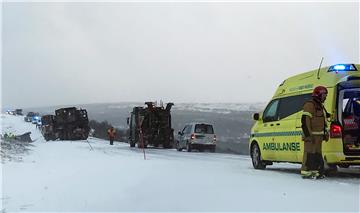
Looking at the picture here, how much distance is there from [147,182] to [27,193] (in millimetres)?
2146

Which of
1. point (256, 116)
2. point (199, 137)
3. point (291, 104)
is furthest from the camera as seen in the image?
point (199, 137)

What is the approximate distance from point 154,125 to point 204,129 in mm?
5132

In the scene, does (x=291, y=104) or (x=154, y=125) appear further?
(x=154, y=125)

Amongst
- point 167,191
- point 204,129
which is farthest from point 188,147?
point 167,191

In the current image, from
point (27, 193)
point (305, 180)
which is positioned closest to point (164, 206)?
point (27, 193)

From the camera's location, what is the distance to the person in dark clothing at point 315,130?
11.2 m

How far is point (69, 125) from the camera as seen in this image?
49000mm

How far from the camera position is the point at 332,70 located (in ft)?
39.5

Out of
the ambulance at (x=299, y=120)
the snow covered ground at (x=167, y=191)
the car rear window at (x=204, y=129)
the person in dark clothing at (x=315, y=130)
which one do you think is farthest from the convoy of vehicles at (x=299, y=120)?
the car rear window at (x=204, y=129)

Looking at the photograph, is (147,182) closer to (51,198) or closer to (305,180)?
(51,198)

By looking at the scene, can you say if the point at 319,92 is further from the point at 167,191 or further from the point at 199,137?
the point at 199,137

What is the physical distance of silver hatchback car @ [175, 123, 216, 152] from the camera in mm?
32188

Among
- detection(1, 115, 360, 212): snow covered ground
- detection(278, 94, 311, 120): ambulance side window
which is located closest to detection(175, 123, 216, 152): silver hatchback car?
detection(278, 94, 311, 120): ambulance side window

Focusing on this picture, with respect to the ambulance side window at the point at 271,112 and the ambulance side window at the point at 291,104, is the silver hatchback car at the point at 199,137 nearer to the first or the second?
the ambulance side window at the point at 271,112
